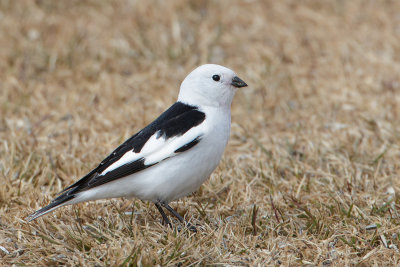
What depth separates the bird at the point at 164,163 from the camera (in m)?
4.04

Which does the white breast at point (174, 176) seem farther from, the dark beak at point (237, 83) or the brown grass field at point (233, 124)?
the dark beak at point (237, 83)

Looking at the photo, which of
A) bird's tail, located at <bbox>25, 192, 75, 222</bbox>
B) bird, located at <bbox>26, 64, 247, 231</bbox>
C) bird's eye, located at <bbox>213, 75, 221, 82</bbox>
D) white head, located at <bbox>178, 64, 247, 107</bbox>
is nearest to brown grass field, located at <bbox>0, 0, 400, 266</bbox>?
bird's tail, located at <bbox>25, 192, 75, 222</bbox>

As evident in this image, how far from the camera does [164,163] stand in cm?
410

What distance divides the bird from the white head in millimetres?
38

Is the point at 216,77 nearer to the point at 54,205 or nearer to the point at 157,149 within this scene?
the point at 157,149

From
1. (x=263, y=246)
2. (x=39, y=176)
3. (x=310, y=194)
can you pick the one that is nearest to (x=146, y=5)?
(x=39, y=176)

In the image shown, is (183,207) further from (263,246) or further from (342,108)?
(342,108)

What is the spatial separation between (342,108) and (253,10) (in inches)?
102

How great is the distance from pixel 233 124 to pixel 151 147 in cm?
221

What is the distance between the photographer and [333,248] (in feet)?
12.7

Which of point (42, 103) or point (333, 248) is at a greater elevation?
point (42, 103)

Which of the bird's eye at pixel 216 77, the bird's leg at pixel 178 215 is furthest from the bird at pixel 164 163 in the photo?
the bird's eye at pixel 216 77

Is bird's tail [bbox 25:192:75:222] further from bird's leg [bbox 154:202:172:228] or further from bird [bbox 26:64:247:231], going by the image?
bird's leg [bbox 154:202:172:228]

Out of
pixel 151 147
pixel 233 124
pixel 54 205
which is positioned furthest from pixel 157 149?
pixel 233 124
